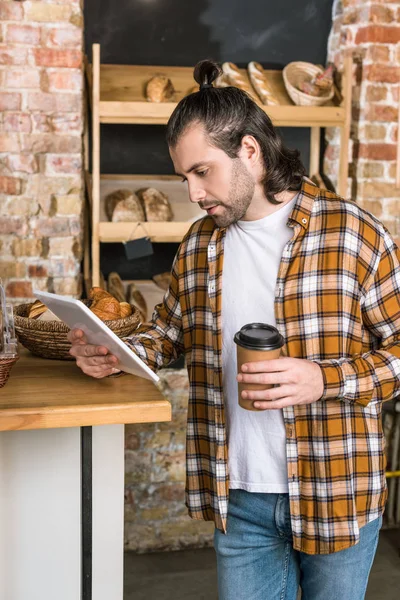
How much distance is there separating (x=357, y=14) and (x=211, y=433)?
249cm

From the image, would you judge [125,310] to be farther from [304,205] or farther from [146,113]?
[146,113]

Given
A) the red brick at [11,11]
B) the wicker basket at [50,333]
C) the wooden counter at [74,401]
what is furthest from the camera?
the red brick at [11,11]

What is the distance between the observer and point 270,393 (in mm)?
1521

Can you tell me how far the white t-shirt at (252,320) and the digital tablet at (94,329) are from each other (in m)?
0.24

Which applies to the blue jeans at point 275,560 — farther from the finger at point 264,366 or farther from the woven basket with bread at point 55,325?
the woven basket with bread at point 55,325

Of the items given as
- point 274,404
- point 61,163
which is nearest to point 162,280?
point 61,163

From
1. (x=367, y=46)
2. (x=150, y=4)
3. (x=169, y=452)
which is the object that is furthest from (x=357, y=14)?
(x=169, y=452)

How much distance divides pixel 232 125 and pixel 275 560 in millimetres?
995

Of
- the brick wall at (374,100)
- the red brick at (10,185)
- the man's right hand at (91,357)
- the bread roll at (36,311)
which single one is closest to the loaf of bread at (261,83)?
the brick wall at (374,100)

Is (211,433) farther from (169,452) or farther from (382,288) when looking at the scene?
(169,452)

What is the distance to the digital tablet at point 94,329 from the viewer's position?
1557 mm

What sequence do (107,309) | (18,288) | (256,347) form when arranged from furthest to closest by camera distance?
(18,288)
(107,309)
(256,347)

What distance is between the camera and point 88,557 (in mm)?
1820

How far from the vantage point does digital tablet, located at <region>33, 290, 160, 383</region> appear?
156cm
